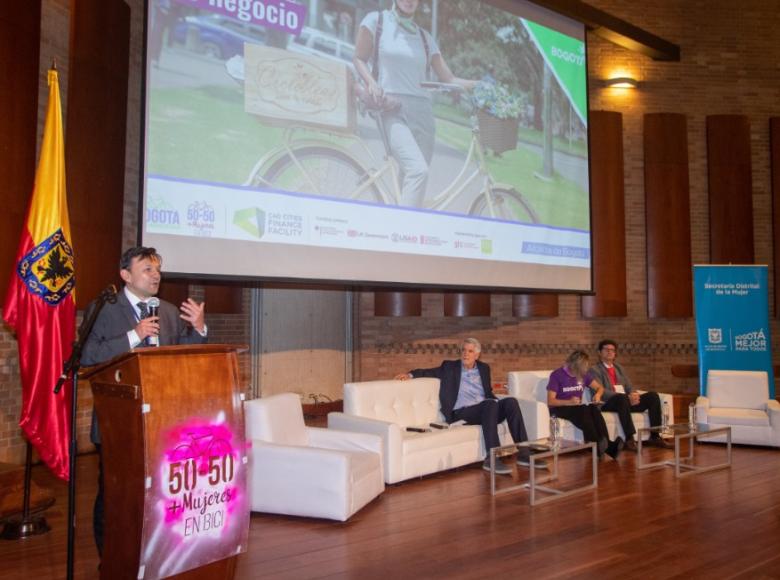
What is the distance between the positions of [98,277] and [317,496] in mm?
2885

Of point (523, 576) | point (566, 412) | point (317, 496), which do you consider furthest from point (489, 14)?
point (523, 576)

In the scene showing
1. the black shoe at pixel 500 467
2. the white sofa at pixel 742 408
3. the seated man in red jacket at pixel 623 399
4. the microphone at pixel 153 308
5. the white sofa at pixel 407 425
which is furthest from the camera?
the white sofa at pixel 742 408

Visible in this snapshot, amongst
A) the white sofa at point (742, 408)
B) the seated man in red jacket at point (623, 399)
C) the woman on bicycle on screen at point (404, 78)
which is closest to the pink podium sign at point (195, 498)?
the woman on bicycle on screen at point (404, 78)

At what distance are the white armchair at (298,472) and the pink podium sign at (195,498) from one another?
4.97ft

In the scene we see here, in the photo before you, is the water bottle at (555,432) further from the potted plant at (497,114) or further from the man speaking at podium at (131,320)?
the potted plant at (497,114)

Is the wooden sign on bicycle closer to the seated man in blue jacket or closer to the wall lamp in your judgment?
the seated man in blue jacket

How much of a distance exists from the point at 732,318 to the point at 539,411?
377 centimetres

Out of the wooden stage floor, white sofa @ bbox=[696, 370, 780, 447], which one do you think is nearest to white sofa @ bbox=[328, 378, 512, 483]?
the wooden stage floor

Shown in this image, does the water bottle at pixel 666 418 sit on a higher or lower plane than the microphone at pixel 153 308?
lower

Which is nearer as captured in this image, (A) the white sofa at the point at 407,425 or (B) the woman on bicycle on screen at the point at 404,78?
(A) the white sofa at the point at 407,425

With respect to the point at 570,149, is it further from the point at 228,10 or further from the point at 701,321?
the point at 228,10

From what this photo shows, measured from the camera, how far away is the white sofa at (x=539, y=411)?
6430 millimetres

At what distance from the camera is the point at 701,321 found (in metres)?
8.77

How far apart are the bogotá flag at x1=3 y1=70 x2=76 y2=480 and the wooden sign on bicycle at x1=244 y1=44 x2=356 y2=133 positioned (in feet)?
6.41
